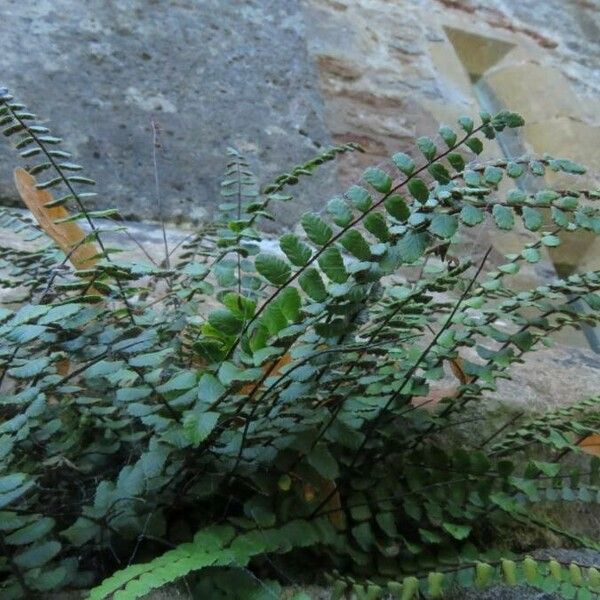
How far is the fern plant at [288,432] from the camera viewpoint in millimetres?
742

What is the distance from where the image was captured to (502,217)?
0.80 meters

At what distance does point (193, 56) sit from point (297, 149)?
431 mm

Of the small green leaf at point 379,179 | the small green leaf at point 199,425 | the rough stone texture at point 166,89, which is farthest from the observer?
the rough stone texture at point 166,89

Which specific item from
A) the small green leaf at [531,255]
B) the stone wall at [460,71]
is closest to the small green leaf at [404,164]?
the small green leaf at [531,255]

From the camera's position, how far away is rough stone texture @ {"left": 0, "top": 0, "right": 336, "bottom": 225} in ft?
6.07

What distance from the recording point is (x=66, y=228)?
45.3 inches

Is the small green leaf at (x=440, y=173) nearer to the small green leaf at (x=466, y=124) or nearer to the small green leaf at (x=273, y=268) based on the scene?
the small green leaf at (x=466, y=124)

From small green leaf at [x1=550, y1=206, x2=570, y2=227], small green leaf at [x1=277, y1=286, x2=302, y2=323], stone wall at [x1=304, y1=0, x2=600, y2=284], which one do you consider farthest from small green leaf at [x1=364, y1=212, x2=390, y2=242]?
stone wall at [x1=304, y1=0, x2=600, y2=284]

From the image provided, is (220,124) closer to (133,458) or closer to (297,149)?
(297,149)

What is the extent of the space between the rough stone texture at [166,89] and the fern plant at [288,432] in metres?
0.87

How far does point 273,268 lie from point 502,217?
25cm

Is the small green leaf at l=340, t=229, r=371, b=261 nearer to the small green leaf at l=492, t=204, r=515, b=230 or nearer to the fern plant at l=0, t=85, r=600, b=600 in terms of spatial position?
the fern plant at l=0, t=85, r=600, b=600

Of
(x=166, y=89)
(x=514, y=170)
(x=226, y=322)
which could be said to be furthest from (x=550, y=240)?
(x=166, y=89)

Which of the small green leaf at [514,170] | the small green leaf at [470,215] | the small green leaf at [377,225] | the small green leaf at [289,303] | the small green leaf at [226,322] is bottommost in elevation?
the small green leaf at [226,322]
